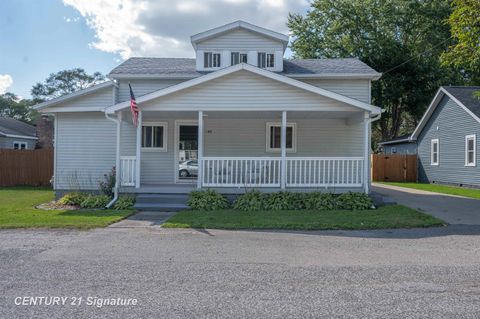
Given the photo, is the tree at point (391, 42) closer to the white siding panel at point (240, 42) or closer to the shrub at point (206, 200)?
the white siding panel at point (240, 42)

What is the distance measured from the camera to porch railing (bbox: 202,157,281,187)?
11242 millimetres

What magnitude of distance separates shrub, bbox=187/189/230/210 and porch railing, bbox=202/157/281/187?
0.55 m

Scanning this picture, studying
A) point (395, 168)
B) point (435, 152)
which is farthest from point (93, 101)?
point (395, 168)

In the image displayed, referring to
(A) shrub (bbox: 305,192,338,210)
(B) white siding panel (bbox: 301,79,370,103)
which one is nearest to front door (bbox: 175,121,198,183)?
(A) shrub (bbox: 305,192,338,210)

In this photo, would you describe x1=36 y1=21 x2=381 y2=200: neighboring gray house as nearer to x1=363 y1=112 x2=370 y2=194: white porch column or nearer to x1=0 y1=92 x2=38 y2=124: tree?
x1=363 y1=112 x2=370 y2=194: white porch column

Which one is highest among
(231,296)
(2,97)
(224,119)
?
(2,97)

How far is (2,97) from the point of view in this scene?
59188mm

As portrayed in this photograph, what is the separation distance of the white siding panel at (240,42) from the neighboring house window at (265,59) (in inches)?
10.3

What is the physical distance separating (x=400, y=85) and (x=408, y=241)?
26161mm

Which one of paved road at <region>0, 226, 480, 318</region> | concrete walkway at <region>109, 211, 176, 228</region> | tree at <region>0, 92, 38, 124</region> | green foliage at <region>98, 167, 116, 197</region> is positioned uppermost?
tree at <region>0, 92, 38, 124</region>

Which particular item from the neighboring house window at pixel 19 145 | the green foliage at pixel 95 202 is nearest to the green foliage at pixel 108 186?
the green foliage at pixel 95 202

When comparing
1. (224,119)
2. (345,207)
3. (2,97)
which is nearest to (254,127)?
(224,119)

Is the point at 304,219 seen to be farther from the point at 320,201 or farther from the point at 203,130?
the point at 203,130

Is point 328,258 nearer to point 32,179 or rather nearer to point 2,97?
point 32,179
